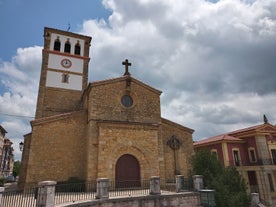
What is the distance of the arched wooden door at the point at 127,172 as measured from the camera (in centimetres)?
1448

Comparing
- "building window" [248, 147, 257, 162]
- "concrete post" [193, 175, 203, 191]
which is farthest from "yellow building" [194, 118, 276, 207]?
"concrete post" [193, 175, 203, 191]

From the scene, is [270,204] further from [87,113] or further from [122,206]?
[87,113]

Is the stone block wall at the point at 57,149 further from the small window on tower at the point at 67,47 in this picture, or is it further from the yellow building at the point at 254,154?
the yellow building at the point at 254,154

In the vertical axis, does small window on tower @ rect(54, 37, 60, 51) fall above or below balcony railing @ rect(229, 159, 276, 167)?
above

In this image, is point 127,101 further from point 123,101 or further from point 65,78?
point 65,78

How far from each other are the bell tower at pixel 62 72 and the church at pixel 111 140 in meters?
4.77

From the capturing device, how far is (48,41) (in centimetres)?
2345

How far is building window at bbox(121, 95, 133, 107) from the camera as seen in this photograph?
663 inches

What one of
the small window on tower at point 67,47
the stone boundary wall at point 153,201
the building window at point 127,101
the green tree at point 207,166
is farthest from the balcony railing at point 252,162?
the small window on tower at point 67,47

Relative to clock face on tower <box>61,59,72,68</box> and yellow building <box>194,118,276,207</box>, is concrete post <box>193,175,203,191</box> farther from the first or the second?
clock face on tower <box>61,59,72,68</box>

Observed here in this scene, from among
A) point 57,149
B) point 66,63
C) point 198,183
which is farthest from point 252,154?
point 66,63

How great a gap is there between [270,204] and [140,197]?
15077 mm

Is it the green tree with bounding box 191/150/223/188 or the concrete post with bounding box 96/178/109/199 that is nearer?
the concrete post with bounding box 96/178/109/199

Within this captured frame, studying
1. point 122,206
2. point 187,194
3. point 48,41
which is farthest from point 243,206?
point 48,41
